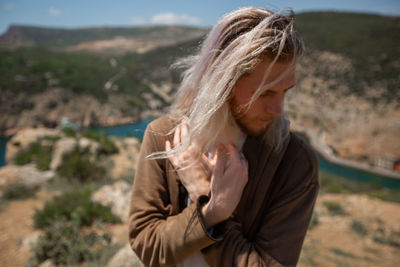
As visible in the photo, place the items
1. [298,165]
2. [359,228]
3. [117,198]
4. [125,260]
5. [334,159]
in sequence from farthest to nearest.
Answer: [334,159] < [359,228] < [117,198] < [125,260] < [298,165]

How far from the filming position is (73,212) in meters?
5.23

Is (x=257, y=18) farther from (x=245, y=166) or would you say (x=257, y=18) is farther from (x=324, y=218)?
(x=324, y=218)

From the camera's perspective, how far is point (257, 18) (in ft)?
3.13

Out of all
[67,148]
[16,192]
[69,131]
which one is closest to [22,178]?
[16,192]

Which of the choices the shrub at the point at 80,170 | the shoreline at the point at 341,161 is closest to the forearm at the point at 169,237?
the shrub at the point at 80,170

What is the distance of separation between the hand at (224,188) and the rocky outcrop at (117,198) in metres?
5.23

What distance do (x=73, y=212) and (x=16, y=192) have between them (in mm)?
2897

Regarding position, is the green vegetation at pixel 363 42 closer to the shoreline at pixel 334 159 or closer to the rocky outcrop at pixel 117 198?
the shoreline at pixel 334 159

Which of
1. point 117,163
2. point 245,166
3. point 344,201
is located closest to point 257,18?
point 245,166

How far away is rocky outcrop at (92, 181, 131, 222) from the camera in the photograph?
5.76 metres

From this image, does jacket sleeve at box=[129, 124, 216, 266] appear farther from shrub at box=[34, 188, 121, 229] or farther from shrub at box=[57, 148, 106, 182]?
shrub at box=[57, 148, 106, 182]

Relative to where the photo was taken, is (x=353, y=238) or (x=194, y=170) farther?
(x=353, y=238)

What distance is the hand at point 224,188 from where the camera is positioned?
2.98 ft

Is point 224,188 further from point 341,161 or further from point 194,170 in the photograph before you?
point 341,161
